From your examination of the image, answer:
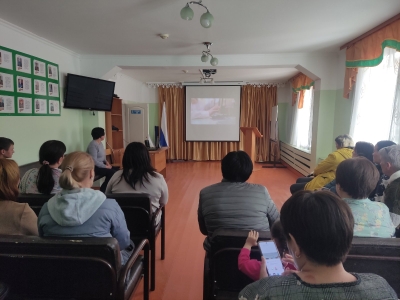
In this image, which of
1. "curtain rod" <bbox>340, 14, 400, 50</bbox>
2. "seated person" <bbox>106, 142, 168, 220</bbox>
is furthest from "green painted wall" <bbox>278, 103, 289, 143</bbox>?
"seated person" <bbox>106, 142, 168, 220</bbox>

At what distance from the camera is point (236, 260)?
125cm

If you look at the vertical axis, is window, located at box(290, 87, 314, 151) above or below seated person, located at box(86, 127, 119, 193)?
above

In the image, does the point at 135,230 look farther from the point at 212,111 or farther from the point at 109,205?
the point at 212,111

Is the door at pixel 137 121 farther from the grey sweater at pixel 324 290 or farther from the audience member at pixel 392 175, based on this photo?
the grey sweater at pixel 324 290

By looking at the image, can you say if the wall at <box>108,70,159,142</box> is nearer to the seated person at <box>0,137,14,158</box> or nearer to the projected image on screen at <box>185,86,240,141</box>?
the projected image on screen at <box>185,86,240,141</box>

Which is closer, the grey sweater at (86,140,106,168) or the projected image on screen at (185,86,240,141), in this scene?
the grey sweater at (86,140,106,168)

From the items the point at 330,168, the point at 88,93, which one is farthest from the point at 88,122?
the point at 330,168

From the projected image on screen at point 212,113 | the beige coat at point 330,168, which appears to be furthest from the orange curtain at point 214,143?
the beige coat at point 330,168

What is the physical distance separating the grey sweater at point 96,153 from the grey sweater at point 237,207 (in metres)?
3.04

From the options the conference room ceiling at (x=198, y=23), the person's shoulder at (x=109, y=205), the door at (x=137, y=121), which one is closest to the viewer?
the person's shoulder at (x=109, y=205)

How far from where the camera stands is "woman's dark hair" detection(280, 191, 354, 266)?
69cm

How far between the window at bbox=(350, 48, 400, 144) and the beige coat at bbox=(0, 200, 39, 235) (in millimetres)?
3350

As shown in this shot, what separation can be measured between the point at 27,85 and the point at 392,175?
13.1ft

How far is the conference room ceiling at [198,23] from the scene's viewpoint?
2.50 m
